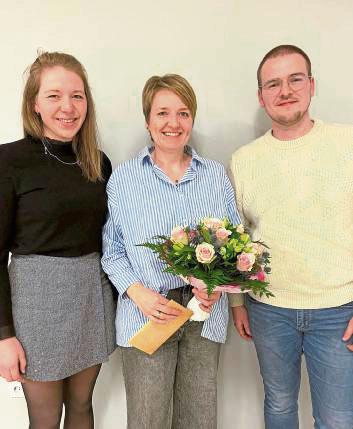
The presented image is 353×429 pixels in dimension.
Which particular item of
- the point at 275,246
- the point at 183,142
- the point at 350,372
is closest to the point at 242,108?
the point at 183,142

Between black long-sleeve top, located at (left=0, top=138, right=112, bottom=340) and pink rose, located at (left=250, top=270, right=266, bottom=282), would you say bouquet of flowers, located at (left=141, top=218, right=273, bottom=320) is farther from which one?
black long-sleeve top, located at (left=0, top=138, right=112, bottom=340)

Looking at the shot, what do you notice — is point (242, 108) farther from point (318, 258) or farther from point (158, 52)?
point (318, 258)

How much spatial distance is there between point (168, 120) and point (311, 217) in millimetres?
693

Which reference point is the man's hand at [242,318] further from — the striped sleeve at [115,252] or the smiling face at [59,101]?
the smiling face at [59,101]

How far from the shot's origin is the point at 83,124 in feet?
5.41

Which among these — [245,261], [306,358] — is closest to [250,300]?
[306,358]

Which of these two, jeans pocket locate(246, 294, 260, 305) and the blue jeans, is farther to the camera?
jeans pocket locate(246, 294, 260, 305)

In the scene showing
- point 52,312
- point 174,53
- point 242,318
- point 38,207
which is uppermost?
point 174,53

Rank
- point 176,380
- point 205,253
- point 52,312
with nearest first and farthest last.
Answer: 1. point 205,253
2. point 52,312
3. point 176,380

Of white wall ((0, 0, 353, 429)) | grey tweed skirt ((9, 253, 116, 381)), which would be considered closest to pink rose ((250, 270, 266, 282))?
grey tweed skirt ((9, 253, 116, 381))

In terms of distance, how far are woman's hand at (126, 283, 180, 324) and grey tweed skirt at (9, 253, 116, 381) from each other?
186mm

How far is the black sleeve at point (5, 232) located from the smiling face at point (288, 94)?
3.53 feet

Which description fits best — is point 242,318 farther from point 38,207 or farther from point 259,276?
point 38,207

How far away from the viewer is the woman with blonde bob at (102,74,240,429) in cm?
156
